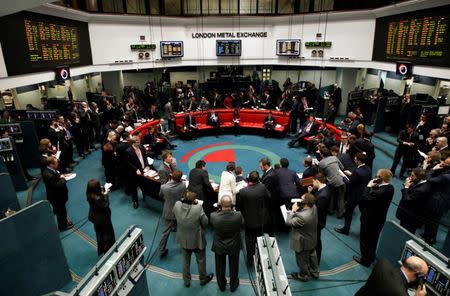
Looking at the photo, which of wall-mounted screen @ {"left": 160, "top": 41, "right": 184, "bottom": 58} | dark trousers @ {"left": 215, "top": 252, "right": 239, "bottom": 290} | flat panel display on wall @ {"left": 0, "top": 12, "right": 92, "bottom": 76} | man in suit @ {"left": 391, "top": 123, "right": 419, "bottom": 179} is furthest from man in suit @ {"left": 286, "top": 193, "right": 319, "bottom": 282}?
wall-mounted screen @ {"left": 160, "top": 41, "right": 184, "bottom": 58}

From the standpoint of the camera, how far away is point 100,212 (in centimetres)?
491

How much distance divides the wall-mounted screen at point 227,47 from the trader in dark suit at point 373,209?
41.4 ft

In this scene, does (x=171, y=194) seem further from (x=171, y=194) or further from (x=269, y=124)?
(x=269, y=124)

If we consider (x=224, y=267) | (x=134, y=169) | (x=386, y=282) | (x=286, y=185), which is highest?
(x=386, y=282)

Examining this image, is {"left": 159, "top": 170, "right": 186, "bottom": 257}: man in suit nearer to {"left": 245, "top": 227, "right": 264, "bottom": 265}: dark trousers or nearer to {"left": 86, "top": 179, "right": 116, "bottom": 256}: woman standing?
{"left": 86, "top": 179, "right": 116, "bottom": 256}: woman standing

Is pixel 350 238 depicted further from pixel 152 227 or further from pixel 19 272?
pixel 19 272

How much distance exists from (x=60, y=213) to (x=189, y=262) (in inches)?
128

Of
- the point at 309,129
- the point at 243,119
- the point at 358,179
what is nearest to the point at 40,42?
the point at 243,119

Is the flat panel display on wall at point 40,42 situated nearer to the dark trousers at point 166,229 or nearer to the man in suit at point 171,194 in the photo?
the man in suit at point 171,194

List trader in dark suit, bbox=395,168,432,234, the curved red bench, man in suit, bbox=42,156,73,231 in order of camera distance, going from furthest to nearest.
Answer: the curved red bench
man in suit, bbox=42,156,73,231
trader in dark suit, bbox=395,168,432,234

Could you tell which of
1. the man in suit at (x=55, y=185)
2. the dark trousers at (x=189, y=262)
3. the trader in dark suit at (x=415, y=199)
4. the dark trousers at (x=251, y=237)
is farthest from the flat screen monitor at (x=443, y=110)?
the man in suit at (x=55, y=185)

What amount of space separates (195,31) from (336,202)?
12610mm

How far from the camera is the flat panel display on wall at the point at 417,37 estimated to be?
8.55m

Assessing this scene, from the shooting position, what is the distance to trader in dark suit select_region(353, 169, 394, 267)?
453 cm
